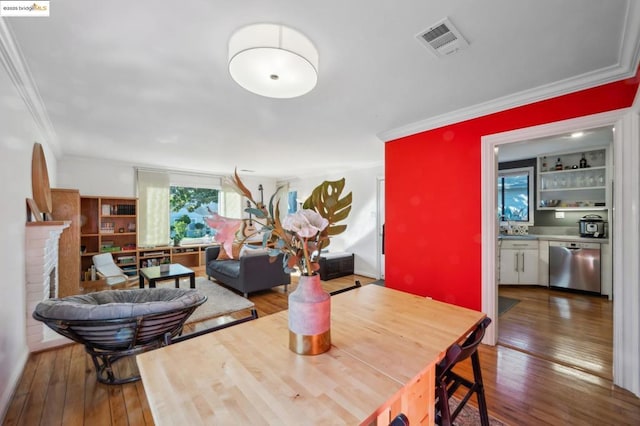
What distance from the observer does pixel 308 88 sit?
1.70m

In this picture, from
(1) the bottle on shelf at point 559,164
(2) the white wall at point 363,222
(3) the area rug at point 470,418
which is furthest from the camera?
(2) the white wall at point 363,222

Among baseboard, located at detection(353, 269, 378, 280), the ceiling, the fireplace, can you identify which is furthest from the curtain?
baseboard, located at detection(353, 269, 378, 280)

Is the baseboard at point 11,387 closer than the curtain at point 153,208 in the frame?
Yes

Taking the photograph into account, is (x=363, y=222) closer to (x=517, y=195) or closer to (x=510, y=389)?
(x=517, y=195)

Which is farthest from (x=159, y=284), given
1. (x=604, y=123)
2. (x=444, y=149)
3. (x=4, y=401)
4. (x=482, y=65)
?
(x=604, y=123)

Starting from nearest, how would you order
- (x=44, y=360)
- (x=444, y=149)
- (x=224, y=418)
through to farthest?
(x=224, y=418), (x=44, y=360), (x=444, y=149)

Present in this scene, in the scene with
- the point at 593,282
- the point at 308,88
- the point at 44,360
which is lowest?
the point at 44,360

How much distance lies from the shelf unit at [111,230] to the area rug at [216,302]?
1146 mm

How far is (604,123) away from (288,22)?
237 cm

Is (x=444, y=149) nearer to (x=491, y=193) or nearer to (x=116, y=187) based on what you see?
(x=491, y=193)

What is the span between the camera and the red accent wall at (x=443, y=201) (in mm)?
2393

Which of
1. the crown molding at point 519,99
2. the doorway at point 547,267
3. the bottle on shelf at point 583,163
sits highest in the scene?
the crown molding at point 519,99

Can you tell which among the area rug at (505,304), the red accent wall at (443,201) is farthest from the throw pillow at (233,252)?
the area rug at (505,304)

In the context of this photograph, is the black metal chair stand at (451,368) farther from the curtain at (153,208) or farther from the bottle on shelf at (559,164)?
the curtain at (153,208)
